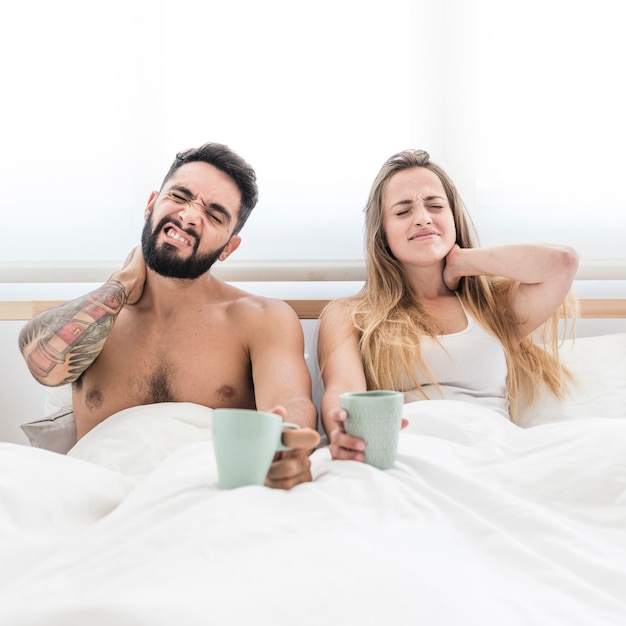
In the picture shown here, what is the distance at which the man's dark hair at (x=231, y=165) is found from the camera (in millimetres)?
1555

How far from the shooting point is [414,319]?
1.55m

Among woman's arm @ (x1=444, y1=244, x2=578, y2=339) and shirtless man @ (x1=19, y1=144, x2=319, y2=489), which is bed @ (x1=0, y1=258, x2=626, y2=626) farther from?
woman's arm @ (x1=444, y1=244, x2=578, y2=339)

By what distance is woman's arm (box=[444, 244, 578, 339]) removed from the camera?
58.9 inches

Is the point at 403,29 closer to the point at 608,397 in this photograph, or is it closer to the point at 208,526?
the point at 608,397

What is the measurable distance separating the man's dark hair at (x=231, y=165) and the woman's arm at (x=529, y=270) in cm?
50

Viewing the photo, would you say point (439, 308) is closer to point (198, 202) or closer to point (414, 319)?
point (414, 319)

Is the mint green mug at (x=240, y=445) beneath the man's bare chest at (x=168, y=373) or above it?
above

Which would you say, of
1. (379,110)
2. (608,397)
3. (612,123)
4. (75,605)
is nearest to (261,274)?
(379,110)

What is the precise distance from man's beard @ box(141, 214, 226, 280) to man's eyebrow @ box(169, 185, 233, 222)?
0.07 meters

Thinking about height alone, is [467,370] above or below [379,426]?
below

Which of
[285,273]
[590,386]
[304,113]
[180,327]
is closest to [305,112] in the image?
[304,113]

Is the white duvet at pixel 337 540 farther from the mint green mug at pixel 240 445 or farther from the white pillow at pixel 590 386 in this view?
the white pillow at pixel 590 386

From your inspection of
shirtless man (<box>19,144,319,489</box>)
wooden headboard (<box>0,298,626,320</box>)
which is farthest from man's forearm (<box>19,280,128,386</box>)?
wooden headboard (<box>0,298,626,320</box>)

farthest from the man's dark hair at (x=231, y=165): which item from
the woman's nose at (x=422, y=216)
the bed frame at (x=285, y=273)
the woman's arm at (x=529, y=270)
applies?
the woman's arm at (x=529, y=270)
